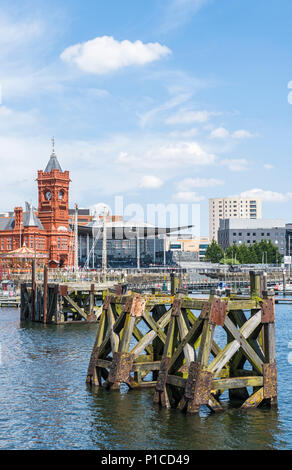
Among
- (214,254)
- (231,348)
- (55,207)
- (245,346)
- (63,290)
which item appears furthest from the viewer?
(214,254)

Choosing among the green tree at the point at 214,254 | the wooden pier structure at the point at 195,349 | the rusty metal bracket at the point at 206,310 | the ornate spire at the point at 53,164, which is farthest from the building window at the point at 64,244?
the rusty metal bracket at the point at 206,310

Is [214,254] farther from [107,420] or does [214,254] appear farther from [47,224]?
[107,420]

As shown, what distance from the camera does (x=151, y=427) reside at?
23047 mm

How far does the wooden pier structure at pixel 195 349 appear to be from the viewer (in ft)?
77.4

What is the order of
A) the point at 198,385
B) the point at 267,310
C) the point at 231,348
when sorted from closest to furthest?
1. the point at 198,385
2. the point at 231,348
3. the point at 267,310

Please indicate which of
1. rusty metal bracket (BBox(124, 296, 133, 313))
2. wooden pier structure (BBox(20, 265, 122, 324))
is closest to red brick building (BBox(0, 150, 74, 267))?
wooden pier structure (BBox(20, 265, 122, 324))

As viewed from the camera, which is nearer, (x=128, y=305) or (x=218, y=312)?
(x=218, y=312)

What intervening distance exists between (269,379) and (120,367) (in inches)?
275

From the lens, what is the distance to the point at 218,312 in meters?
23.7

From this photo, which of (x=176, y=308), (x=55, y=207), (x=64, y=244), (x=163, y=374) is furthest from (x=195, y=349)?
(x=55, y=207)

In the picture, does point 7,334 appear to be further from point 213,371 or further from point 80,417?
point 213,371

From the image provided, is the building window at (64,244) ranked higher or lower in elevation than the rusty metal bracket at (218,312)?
higher

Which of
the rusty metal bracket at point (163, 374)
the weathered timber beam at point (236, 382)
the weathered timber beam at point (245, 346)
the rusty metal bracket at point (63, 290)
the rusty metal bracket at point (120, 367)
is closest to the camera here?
the weathered timber beam at point (236, 382)

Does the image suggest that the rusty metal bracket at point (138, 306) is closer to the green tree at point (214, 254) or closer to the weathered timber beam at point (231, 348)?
the weathered timber beam at point (231, 348)
